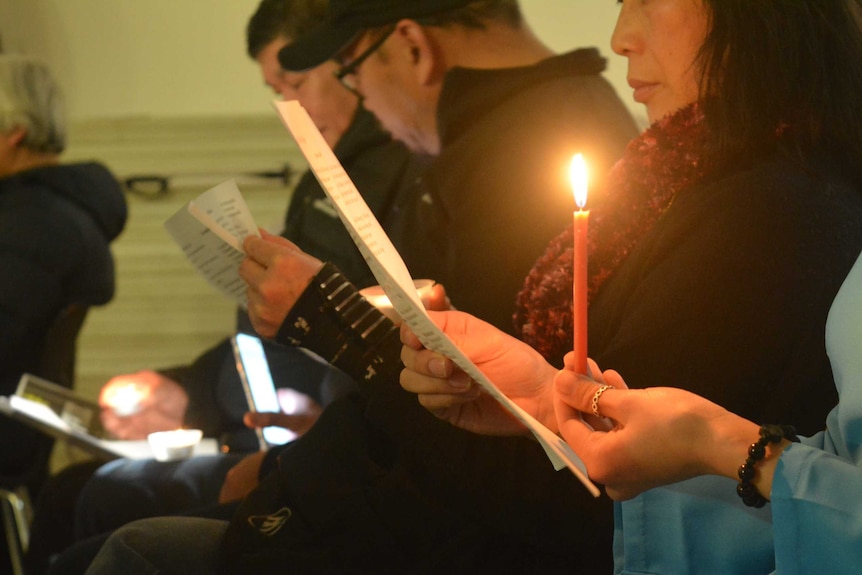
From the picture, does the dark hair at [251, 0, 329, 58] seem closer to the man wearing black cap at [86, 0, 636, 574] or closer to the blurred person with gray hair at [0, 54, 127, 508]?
the man wearing black cap at [86, 0, 636, 574]

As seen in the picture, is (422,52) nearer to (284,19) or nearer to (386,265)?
(284,19)

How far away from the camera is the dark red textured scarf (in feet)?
3.24

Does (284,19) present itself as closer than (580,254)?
No

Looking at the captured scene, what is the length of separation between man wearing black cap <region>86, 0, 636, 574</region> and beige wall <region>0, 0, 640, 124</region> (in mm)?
1063

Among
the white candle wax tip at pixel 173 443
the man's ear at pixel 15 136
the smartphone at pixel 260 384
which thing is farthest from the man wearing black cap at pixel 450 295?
the man's ear at pixel 15 136

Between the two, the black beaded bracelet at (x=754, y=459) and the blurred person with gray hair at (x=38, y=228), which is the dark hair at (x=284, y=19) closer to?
the blurred person with gray hair at (x=38, y=228)

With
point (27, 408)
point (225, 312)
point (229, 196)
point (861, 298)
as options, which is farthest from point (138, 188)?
point (861, 298)

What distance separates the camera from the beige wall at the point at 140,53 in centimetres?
260

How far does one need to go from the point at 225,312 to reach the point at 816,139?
2.21m

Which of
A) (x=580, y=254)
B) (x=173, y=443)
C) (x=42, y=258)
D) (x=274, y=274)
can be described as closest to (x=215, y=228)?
(x=274, y=274)

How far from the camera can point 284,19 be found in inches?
69.9

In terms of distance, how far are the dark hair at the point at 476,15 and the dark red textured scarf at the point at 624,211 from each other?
1.68 feet

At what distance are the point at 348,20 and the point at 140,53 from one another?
1.36 metres

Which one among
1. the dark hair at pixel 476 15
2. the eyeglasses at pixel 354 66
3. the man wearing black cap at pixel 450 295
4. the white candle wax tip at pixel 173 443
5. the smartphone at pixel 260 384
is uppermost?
the dark hair at pixel 476 15
